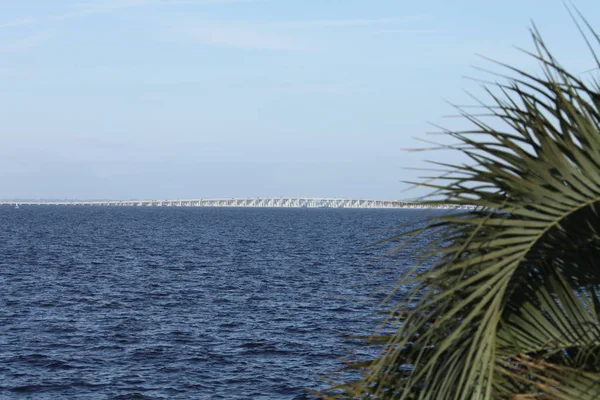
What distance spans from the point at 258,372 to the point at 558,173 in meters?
23.3

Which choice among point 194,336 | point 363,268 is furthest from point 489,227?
point 363,268

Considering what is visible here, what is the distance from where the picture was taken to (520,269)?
4.12 meters

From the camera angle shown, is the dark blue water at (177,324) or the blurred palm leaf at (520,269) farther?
the dark blue water at (177,324)

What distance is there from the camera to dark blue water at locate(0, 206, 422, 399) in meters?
24.6

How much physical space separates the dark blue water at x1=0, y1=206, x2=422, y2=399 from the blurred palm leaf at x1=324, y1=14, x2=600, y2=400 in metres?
0.96

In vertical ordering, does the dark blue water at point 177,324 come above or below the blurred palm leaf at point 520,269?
below

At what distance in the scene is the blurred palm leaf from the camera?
3.73 meters

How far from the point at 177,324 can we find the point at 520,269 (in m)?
32.2

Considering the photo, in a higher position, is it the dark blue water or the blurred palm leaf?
the blurred palm leaf

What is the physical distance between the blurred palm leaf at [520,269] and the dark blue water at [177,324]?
0.96 meters

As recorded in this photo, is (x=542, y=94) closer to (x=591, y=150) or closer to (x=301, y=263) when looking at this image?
(x=591, y=150)

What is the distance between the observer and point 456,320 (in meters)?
4.14

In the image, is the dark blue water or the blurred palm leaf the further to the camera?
the dark blue water

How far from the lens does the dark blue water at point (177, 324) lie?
80.6 ft
